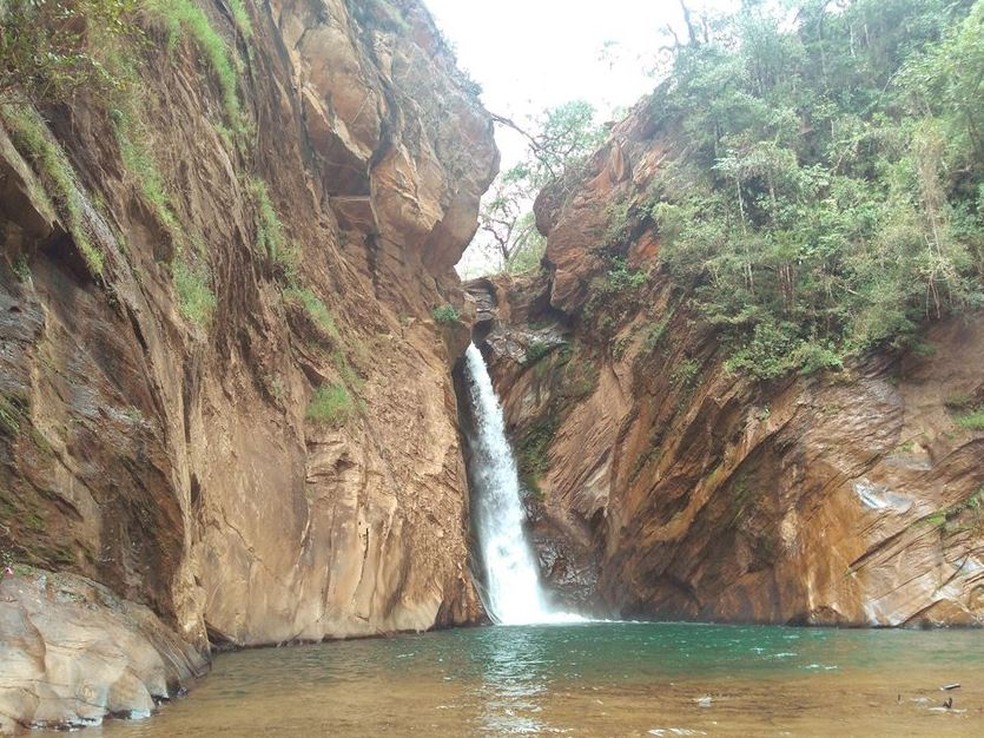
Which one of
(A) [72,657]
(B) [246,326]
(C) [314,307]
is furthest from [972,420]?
(A) [72,657]

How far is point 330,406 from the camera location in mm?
15227

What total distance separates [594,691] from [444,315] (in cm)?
1800

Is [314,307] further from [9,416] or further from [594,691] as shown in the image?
[594,691]

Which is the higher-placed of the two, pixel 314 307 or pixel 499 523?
pixel 314 307

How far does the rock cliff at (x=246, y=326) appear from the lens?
257 inches

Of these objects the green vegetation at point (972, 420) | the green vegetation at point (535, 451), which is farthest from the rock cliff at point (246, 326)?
the green vegetation at point (972, 420)

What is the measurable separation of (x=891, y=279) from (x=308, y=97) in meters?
15.8

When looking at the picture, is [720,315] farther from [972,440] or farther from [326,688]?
[326,688]

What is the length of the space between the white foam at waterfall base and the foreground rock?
1323 cm

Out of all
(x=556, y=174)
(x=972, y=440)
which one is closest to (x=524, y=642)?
(x=972, y=440)

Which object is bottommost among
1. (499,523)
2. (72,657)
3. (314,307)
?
(72,657)

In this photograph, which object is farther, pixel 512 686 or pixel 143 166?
pixel 143 166

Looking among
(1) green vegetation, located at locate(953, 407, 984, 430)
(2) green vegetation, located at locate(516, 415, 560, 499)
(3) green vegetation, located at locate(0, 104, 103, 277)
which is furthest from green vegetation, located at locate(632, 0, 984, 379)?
(3) green vegetation, located at locate(0, 104, 103, 277)

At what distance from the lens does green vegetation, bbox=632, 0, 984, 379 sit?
54.6 feet
